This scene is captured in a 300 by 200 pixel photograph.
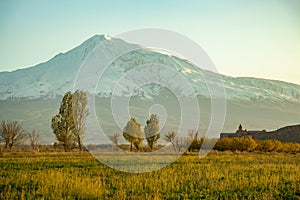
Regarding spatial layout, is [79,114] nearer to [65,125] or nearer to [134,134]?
[65,125]

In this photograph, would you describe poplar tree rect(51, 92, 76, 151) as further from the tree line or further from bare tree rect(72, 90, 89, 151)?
bare tree rect(72, 90, 89, 151)

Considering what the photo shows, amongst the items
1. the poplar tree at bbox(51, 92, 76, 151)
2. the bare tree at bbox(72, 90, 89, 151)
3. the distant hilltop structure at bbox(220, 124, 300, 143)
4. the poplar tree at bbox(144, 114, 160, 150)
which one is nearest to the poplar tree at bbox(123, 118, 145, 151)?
the poplar tree at bbox(144, 114, 160, 150)

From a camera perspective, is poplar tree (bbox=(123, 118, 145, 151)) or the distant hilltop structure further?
the distant hilltop structure

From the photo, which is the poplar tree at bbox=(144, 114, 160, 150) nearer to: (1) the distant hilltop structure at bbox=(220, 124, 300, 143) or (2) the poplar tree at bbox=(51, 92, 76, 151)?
(2) the poplar tree at bbox=(51, 92, 76, 151)

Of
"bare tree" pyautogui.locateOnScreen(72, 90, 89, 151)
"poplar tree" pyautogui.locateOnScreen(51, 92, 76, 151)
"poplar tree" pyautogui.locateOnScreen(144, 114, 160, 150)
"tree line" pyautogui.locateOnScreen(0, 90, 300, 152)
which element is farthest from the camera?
"poplar tree" pyautogui.locateOnScreen(144, 114, 160, 150)

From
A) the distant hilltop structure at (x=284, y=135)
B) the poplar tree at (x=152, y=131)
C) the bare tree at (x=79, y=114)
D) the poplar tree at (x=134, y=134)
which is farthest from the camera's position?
the distant hilltop structure at (x=284, y=135)

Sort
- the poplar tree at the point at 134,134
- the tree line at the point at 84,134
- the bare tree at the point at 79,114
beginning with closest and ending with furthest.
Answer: the bare tree at the point at 79,114
the tree line at the point at 84,134
the poplar tree at the point at 134,134

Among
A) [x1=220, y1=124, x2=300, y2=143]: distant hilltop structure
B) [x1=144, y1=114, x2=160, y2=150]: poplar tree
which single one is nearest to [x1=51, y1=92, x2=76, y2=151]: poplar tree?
[x1=144, y1=114, x2=160, y2=150]: poplar tree

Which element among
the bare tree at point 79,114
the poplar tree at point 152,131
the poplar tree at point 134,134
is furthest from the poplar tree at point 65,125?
the poplar tree at point 152,131

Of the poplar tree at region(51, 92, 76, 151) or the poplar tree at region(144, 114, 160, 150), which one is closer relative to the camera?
the poplar tree at region(51, 92, 76, 151)

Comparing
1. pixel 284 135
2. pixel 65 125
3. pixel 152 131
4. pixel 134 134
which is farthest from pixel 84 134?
pixel 284 135

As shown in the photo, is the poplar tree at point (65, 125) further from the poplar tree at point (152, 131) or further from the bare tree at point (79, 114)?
the poplar tree at point (152, 131)

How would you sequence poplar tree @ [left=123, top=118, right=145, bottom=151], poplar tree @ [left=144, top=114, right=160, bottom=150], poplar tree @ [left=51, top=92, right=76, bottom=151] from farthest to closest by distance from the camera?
poplar tree @ [left=144, top=114, right=160, bottom=150] → poplar tree @ [left=123, top=118, right=145, bottom=151] → poplar tree @ [left=51, top=92, right=76, bottom=151]

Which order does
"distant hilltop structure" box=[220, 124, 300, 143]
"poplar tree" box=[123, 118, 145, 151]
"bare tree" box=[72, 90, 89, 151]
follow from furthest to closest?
"distant hilltop structure" box=[220, 124, 300, 143] → "poplar tree" box=[123, 118, 145, 151] → "bare tree" box=[72, 90, 89, 151]
